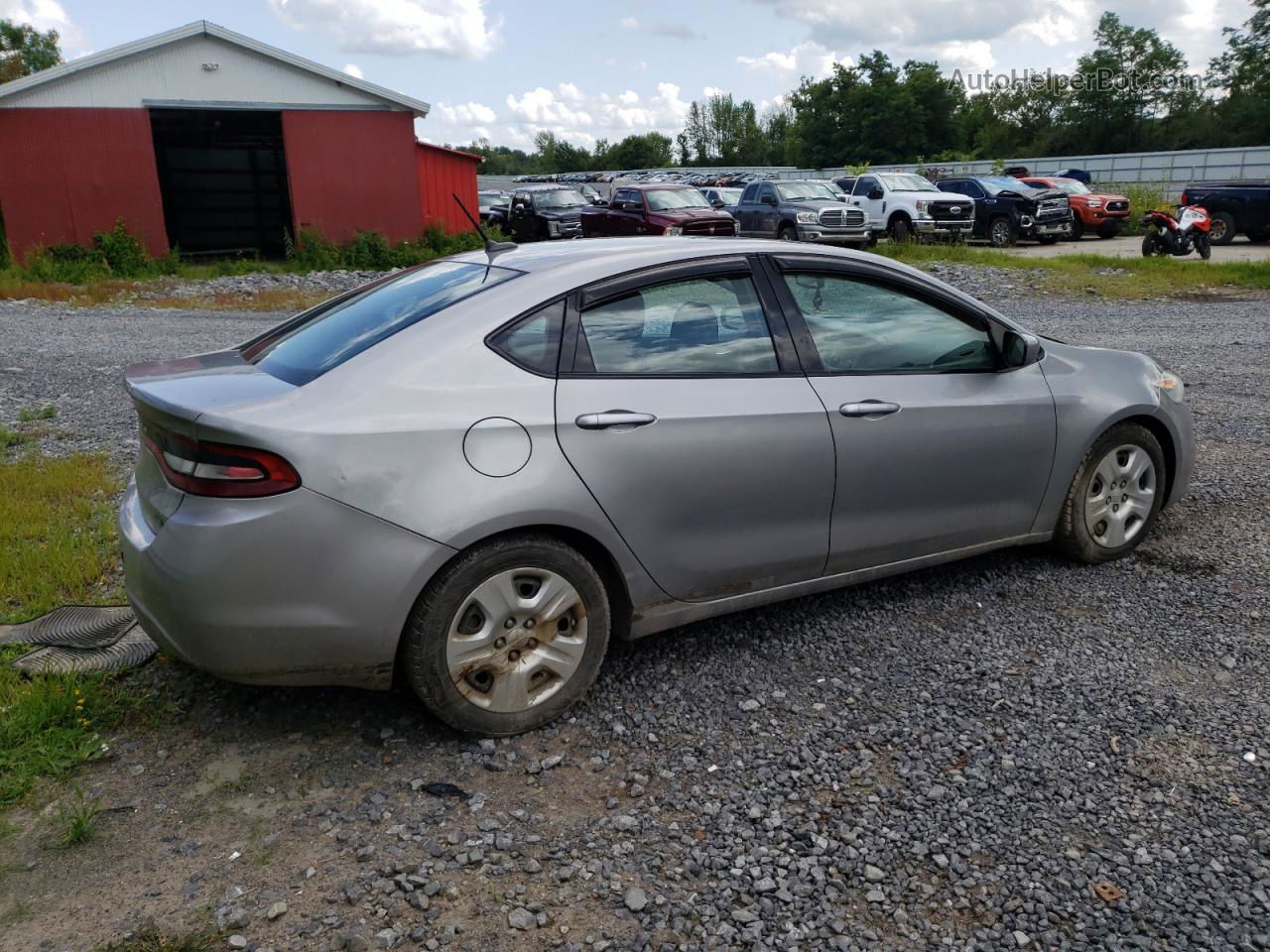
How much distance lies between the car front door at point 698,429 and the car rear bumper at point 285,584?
0.69 m

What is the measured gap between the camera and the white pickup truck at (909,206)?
24.5m

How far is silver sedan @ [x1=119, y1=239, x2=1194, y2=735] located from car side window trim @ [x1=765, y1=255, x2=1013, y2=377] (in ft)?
0.04

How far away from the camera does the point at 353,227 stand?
78.7 ft

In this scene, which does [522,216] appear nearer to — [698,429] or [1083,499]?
[1083,499]

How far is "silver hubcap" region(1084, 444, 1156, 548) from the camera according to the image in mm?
4809

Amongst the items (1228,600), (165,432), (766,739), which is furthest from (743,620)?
(165,432)

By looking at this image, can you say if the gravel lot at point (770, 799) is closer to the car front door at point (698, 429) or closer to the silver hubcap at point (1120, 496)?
the silver hubcap at point (1120, 496)

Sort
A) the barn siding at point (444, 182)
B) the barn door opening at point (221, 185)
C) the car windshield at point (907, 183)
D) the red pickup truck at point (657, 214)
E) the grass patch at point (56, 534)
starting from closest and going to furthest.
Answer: the grass patch at point (56, 534)
the red pickup truck at point (657, 214)
the barn siding at point (444, 182)
the car windshield at point (907, 183)
the barn door opening at point (221, 185)

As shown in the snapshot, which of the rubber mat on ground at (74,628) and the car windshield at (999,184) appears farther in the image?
the car windshield at (999,184)

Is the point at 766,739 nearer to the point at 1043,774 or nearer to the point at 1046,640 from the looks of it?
the point at 1043,774

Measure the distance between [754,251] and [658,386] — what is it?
79cm

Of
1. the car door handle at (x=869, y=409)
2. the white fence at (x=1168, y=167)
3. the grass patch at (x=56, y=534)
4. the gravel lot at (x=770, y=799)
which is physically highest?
the white fence at (x=1168, y=167)

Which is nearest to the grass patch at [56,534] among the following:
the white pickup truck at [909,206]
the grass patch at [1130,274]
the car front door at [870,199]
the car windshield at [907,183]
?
the grass patch at [1130,274]

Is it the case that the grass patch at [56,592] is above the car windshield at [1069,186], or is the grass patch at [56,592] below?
below
